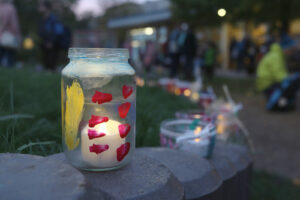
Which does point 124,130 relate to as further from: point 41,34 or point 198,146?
point 41,34

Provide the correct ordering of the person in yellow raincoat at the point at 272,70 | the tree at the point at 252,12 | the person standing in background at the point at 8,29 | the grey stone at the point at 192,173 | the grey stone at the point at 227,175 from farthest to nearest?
the tree at the point at 252,12 < the person in yellow raincoat at the point at 272,70 < the person standing in background at the point at 8,29 < the grey stone at the point at 227,175 < the grey stone at the point at 192,173

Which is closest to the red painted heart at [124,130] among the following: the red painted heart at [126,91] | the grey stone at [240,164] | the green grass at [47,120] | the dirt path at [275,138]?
the red painted heart at [126,91]

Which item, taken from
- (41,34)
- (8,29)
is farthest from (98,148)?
(41,34)

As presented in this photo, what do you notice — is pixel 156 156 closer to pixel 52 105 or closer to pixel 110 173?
pixel 110 173

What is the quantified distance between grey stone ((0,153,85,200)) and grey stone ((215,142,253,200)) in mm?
969

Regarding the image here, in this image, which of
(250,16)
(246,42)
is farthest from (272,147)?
(246,42)

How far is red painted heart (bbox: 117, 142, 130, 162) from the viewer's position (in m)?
1.09

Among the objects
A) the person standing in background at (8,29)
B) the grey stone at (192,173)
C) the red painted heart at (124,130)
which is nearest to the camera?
the red painted heart at (124,130)

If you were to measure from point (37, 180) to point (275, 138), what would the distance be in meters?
4.48

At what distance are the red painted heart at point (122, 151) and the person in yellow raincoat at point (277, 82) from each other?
6.01 metres

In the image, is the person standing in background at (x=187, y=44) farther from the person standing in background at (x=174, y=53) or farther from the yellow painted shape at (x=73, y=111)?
the yellow painted shape at (x=73, y=111)

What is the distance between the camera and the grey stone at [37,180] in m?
0.81

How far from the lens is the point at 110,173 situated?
1.11 metres

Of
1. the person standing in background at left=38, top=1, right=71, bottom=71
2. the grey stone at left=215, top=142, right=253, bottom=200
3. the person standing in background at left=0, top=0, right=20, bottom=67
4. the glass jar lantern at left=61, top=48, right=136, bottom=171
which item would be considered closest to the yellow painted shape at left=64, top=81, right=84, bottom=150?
the glass jar lantern at left=61, top=48, right=136, bottom=171
